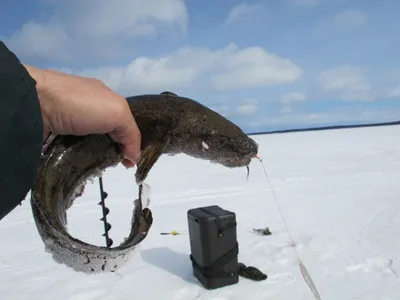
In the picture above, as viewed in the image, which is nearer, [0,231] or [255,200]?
[0,231]

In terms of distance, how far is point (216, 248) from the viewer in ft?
17.7

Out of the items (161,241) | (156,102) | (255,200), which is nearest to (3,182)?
(156,102)

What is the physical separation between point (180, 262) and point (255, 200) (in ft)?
16.2

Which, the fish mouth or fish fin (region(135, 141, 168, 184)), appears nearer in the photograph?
Answer: fish fin (region(135, 141, 168, 184))

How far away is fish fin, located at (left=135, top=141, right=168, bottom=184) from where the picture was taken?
275 centimetres

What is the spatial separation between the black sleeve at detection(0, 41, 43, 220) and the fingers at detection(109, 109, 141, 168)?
0.73 m

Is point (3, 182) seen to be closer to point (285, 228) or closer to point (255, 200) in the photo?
point (285, 228)

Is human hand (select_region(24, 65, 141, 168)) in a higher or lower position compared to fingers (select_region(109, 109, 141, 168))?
higher

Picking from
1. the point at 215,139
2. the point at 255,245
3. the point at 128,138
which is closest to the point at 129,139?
the point at 128,138

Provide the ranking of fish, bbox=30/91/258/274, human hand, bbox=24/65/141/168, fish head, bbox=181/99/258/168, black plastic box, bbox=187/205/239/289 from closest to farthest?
human hand, bbox=24/65/141/168, fish, bbox=30/91/258/274, fish head, bbox=181/99/258/168, black plastic box, bbox=187/205/239/289

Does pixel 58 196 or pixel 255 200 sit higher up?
pixel 58 196

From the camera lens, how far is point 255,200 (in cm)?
1095

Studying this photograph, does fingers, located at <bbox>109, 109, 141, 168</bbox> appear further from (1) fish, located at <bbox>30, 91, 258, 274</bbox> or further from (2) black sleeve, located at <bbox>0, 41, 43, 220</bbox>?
(2) black sleeve, located at <bbox>0, 41, 43, 220</bbox>

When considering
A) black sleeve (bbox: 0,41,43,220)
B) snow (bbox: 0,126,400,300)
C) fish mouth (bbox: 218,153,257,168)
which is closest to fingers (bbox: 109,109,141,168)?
black sleeve (bbox: 0,41,43,220)
